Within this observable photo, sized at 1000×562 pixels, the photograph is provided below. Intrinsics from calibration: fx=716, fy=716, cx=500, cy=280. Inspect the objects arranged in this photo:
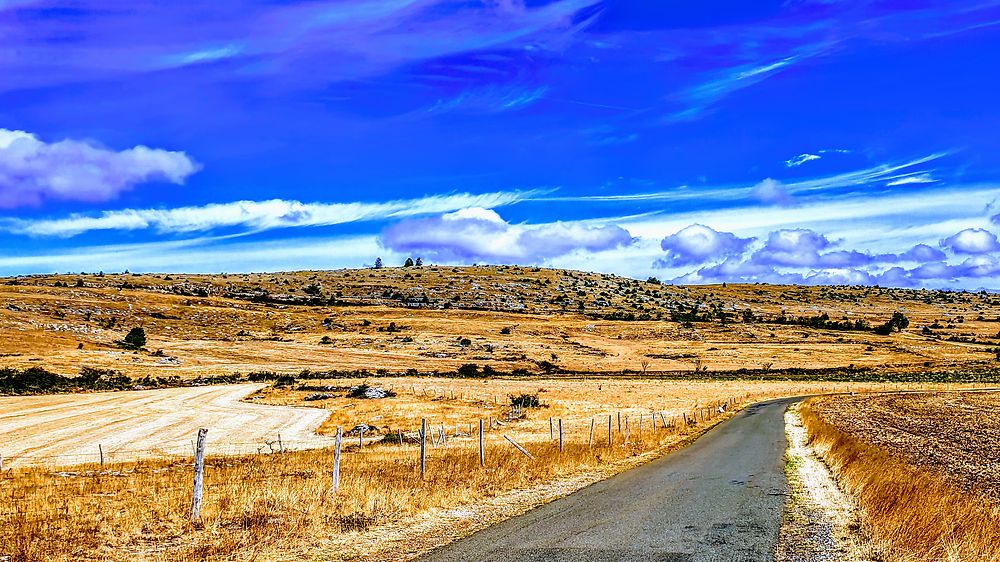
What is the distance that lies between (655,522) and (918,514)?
211 inches

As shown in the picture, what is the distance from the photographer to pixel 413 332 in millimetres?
126375

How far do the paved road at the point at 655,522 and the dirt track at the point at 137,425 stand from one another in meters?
20.6

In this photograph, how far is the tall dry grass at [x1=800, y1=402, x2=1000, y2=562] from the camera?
1262 centimetres

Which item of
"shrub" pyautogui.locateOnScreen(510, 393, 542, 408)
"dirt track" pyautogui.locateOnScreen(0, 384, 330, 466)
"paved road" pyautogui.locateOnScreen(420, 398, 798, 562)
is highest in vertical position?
"paved road" pyautogui.locateOnScreen(420, 398, 798, 562)

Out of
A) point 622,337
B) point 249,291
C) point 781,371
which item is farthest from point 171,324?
point 781,371

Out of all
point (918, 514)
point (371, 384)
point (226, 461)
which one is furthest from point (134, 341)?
point (918, 514)

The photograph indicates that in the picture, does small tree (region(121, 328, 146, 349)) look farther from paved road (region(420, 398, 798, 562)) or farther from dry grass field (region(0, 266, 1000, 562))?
paved road (region(420, 398, 798, 562))

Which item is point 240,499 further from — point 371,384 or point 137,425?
point 371,384

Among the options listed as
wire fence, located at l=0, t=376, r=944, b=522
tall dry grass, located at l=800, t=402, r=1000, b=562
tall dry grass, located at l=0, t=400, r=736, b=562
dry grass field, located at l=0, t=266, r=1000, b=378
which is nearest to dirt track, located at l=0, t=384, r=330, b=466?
wire fence, located at l=0, t=376, r=944, b=522

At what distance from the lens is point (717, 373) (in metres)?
102

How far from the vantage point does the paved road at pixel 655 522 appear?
13.7 metres

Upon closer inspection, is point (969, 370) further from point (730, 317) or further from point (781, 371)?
point (730, 317)

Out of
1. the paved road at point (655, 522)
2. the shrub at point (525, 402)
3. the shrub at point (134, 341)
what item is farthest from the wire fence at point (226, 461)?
the shrub at point (134, 341)

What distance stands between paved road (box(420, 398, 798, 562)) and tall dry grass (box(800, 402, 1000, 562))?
6.82 feet
